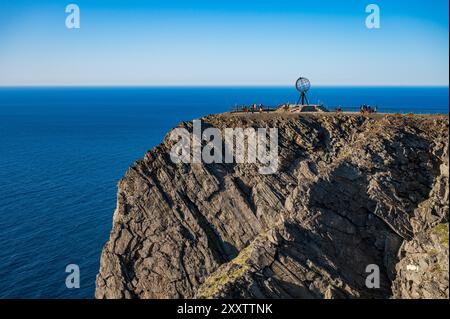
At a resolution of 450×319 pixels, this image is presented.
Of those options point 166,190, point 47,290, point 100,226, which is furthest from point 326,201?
point 100,226

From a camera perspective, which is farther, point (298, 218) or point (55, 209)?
point (55, 209)

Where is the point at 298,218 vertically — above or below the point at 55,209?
above

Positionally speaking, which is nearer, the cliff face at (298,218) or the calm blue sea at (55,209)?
the cliff face at (298,218)

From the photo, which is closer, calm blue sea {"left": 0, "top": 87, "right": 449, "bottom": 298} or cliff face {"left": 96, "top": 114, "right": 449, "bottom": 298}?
cliff face {"left": 96, "top": 114, "right": 449, "bottom": 298}

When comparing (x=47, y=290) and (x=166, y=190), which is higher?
(x=166, y=190)
